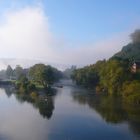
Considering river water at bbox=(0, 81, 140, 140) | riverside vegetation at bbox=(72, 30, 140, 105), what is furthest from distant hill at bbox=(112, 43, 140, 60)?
river water at bbox=(0, 81, 140, 140)

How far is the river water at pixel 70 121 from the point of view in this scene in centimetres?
2745

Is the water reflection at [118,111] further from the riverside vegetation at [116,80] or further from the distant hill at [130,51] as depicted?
the distant hill at [130,51]

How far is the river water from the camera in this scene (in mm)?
27453

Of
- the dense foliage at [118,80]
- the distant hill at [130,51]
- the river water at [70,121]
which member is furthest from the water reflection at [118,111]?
the distant hill at [130,51]

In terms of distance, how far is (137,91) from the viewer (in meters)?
47.4

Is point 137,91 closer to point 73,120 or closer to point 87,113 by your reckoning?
point 87,113

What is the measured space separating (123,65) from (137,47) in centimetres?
6816

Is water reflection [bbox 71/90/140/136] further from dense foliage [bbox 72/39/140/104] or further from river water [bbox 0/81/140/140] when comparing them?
dense foliage [bbox 72/39/140/104]

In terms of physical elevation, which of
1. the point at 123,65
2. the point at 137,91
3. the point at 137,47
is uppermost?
the point at 137,47

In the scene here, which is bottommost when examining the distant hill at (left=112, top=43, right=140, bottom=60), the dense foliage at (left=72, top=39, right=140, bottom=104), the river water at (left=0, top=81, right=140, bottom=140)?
the river water at (left=0, top=81, right=140, bottom=140)

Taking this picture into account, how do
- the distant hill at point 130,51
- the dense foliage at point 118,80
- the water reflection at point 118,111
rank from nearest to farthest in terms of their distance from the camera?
the water reflection at point 118,111
the dense foliage at point 118,80
the distant hill at point 130,51

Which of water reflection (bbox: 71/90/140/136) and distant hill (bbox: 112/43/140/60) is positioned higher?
distant hill (bbox: 112/43/140/60)

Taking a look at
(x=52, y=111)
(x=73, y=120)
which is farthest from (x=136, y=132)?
(x=52, y=111)

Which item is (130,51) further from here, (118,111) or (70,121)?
(70,121)
